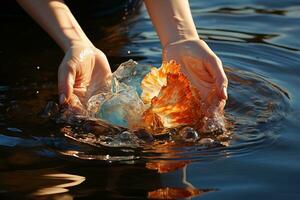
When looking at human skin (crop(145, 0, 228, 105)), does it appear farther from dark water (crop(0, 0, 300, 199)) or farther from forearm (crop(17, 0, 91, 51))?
forearm (crop(17, 0, 91, 51))

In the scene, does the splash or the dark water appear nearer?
the dark water

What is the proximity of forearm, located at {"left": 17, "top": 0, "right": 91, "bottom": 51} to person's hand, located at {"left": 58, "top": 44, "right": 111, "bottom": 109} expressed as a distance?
0.10 metres

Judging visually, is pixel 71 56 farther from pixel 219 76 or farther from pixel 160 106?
pixel 219 76

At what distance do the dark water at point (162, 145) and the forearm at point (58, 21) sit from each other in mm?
337

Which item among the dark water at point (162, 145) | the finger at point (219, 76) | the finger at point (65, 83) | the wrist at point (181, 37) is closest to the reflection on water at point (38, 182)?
the dark water at point (162, 145)

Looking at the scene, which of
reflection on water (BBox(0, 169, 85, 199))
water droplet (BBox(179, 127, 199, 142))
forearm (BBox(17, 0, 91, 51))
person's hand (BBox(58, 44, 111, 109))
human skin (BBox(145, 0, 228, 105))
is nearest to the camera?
reflection on water (BBox(0, 169, 85, 199))

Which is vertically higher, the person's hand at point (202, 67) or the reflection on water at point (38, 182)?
the person's hand at point (202, 67)

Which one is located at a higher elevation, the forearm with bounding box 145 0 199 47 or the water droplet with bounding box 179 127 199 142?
the forearm with bounding box 145 0 199 47

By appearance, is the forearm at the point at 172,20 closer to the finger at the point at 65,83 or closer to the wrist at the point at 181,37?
the wrist at the point at 181,37

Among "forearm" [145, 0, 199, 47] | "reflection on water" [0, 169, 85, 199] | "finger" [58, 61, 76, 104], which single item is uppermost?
"forearm" [145, 0, 199, 47]

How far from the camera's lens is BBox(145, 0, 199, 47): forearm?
3.29 metres

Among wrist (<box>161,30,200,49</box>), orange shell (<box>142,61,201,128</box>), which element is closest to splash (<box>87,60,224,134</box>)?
orange shell (<box>142,61,201,128</box>)

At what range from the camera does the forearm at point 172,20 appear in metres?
3.29

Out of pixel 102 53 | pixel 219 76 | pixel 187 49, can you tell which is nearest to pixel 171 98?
pixel 219 76
